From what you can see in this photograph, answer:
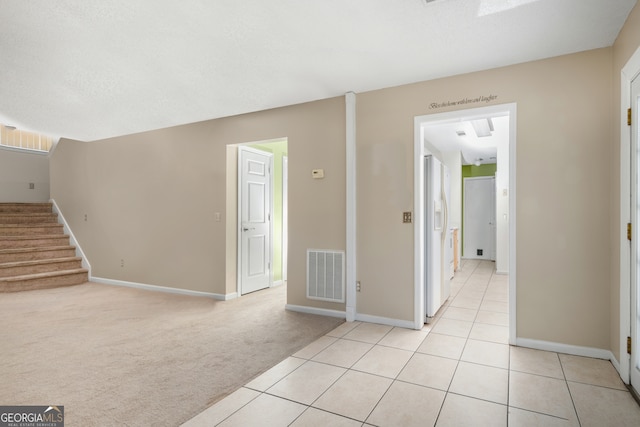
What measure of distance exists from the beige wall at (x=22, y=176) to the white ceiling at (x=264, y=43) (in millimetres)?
4869

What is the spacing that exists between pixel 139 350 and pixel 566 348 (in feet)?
11.7

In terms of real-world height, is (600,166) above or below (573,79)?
below

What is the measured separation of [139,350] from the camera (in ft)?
9.29

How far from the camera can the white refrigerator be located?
3.52 m

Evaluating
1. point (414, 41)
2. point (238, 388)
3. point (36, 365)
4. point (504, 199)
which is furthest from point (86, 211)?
point (504, 199)

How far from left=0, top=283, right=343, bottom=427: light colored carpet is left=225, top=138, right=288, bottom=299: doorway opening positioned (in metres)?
0.45

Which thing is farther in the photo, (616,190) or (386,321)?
(386,321)

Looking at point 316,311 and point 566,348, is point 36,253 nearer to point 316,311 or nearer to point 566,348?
point 316,311

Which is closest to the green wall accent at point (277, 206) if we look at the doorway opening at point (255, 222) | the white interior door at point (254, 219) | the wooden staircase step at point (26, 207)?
the doorway opening at point (255, 222)

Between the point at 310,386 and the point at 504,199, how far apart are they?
6023mm

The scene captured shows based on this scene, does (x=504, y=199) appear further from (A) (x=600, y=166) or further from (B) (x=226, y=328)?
(B) (x=226, y=328)

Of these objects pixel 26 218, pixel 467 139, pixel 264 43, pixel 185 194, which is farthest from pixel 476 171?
pixel 26 218

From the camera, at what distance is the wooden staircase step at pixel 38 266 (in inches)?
205

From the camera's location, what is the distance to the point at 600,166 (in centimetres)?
261
